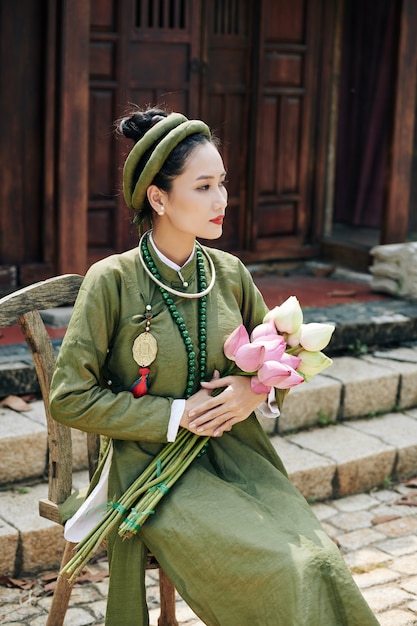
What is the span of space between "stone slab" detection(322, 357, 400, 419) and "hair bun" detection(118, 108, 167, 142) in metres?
2.88

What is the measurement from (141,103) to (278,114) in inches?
49.3

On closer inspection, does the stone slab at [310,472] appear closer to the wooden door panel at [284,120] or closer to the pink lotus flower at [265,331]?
the pink lotus flower at [265,331]

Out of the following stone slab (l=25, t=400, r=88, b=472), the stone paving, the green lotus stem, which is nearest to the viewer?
the green lotus stem

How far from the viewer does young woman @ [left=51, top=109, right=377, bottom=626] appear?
312 centimetres

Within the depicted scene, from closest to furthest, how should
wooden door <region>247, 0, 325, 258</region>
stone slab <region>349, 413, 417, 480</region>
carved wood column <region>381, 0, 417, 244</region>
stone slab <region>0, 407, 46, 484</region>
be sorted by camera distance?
stone slab <region>0, 407, 46, 484</region>, stone slab <region>349, 413, 417, 480</region>, carved wood column <region>381, 0, 417, 244</region>, wooden door <region>247, 0, 325, 258</region>

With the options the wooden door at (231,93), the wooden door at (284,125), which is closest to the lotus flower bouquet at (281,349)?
the wooden door at (231,93)

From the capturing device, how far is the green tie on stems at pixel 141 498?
10.6ft

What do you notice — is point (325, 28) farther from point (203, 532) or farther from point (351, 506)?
point (203, 532)

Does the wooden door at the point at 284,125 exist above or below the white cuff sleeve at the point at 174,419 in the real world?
above

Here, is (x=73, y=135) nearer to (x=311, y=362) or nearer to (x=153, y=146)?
(x=153, y=146)

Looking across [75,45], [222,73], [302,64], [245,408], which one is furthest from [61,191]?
[245,408]

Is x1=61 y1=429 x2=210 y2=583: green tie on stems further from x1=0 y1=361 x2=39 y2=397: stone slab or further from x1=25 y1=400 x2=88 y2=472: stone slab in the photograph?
x1=0 y1=361 x2=39 y2=397: stone slab

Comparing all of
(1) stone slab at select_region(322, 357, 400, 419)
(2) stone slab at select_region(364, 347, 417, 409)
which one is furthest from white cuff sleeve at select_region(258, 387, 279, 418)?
(2) stone slab at select_region(364, 347, 417, 409)

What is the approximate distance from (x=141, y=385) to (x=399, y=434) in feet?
9.22
